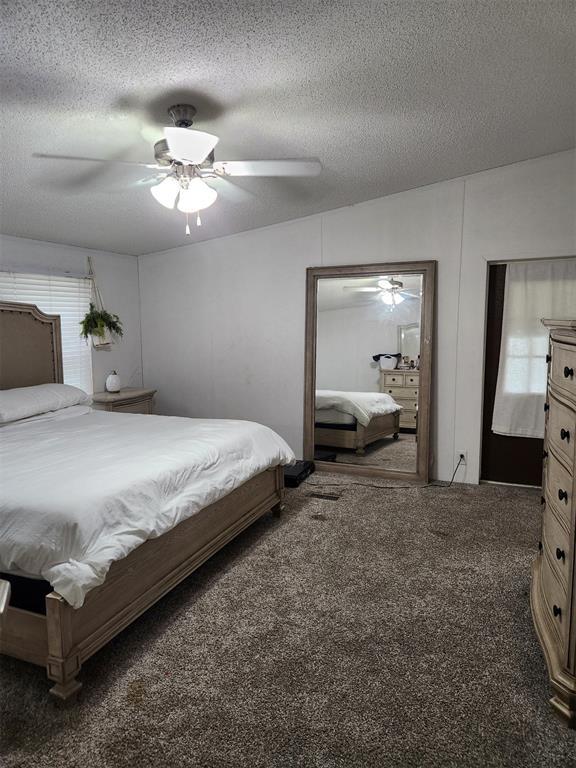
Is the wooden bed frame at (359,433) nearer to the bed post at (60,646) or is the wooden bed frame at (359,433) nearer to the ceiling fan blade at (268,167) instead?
the ceiling fan blade at (268,167)

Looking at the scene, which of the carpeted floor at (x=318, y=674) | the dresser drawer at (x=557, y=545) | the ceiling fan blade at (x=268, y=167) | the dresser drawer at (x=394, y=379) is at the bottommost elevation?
the carpeted floor at (x=318, y=674)

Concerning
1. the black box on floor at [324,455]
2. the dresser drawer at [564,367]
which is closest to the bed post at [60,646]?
the dresser drawer at [564,367]

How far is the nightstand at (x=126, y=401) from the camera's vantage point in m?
4.54

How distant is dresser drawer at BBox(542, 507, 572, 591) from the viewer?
5.57 ft

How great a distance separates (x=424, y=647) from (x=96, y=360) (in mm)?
4021

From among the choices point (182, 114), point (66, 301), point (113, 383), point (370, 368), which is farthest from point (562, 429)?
point (66, 301)

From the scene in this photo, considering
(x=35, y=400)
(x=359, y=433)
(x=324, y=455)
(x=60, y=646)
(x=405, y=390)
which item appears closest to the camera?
(x=60, y=646)

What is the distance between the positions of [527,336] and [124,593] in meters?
3.53

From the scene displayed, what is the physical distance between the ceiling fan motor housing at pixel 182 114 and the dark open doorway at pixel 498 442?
2755 millimetres

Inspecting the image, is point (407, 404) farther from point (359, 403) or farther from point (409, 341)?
point (409, 341)

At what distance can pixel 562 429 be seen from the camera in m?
1.85

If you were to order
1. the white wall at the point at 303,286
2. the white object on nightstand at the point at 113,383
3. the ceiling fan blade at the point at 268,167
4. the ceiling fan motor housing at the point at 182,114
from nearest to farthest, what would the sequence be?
1. the ceiling fan motor housing at the point at 182,114
2. the ceiling fan blade at the point at 268,167
3. the white wall at the point at 303,286
4. the white object on nightstand at the point at 113,383

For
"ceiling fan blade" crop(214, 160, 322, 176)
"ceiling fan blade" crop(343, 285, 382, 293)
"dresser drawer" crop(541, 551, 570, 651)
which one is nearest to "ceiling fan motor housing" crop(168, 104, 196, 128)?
"ceiling fan blade" crop(214, 160, 322, 176)

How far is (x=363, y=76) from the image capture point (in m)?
2.29
